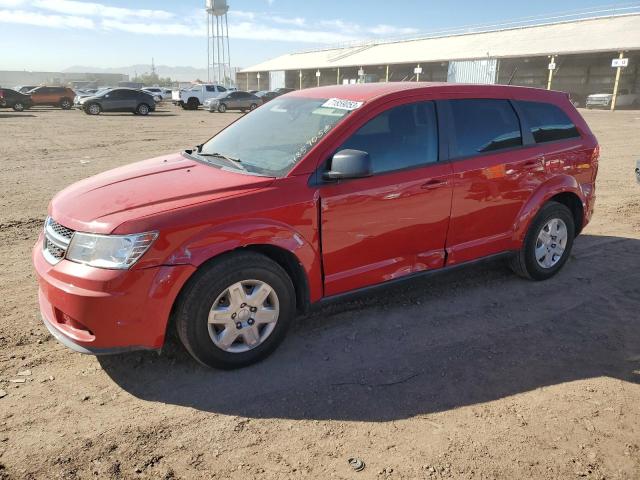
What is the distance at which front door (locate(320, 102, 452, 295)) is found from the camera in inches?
140

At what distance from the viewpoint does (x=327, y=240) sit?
11.5 feet

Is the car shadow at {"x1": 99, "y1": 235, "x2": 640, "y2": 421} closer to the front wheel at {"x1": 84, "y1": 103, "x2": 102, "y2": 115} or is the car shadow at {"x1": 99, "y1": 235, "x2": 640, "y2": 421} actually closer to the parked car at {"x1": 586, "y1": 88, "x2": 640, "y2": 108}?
the front wheel at {"x1": 84, "y1": 103, "x2": 102, "y2": 115}

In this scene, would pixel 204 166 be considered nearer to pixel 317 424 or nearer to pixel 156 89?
pixel 317 424

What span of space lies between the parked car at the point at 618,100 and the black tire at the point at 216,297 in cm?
4140

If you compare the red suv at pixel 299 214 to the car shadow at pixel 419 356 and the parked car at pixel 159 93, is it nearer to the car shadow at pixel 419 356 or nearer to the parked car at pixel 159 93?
the car shadow at pixel 419 356

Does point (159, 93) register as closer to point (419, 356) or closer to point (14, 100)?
point (14, 100)

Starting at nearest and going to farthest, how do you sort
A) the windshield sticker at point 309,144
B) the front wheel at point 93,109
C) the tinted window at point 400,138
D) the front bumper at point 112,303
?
the front bumper at point 112,303
the windshield sticker at point 309,144
the tinted window at point 400,138
the front wheel at point 93,109

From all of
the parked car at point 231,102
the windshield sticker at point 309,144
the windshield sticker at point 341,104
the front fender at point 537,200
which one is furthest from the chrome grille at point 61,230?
the parked car at point 231,102

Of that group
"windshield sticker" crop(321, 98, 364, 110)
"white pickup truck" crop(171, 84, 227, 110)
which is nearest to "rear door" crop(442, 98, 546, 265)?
"windshield sticker" crop(321, 98, 364, 110)

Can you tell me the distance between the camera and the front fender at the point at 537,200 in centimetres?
458

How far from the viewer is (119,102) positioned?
97.4ft

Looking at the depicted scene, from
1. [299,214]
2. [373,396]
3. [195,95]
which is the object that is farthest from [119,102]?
[373,396]

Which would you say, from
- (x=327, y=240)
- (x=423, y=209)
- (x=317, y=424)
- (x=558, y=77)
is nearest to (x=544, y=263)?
(x=423, y=209)

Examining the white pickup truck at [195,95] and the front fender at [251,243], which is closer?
the front fender at [251,243]
